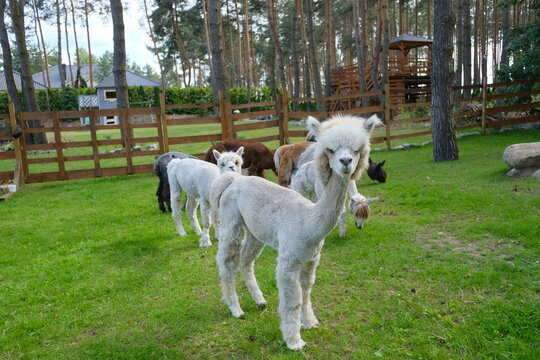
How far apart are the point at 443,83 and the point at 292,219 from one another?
29.7 feet

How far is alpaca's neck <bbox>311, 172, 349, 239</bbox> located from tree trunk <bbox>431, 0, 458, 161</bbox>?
29.3ft

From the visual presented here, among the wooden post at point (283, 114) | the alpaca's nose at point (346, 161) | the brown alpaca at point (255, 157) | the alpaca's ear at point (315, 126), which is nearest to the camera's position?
the alpaca's nose at point (346, 161)

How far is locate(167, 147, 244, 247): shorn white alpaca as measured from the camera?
19.5 ft

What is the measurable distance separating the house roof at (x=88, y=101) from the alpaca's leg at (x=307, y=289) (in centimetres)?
4012

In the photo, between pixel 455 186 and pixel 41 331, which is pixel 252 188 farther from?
pixel 455 186

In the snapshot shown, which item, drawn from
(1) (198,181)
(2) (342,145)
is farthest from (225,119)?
(2) (342,145)

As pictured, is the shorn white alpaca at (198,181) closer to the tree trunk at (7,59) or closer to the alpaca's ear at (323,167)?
the alpaca's ear at (323,167)

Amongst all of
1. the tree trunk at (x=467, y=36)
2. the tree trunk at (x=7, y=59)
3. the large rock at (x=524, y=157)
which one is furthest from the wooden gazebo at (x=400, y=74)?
the tree trunk at (x=7, y=59)

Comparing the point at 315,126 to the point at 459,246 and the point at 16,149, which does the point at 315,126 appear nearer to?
the point at 459,246

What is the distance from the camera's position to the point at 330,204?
2951 millimetres

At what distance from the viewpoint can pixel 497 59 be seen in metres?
42.7

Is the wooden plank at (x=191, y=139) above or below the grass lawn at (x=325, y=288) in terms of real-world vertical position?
above

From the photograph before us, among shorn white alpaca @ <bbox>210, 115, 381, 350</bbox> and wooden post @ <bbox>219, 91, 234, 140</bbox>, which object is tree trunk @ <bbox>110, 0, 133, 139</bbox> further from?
shorn white alpaca @ <bbox>210, 115, 381, 350</bbox>

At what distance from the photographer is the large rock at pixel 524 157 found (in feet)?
25.8
